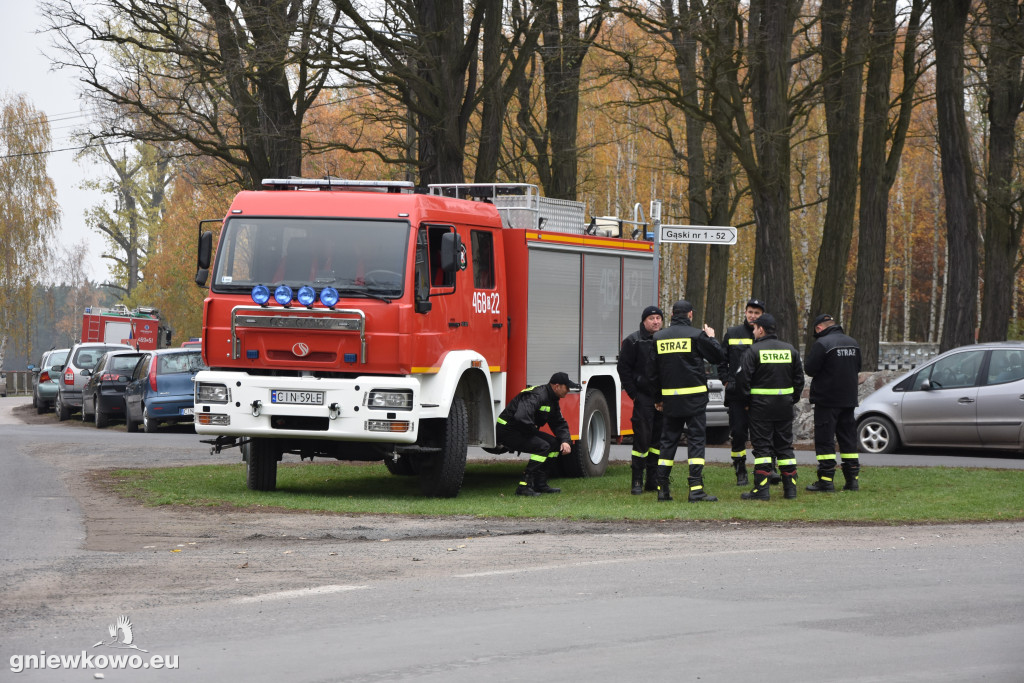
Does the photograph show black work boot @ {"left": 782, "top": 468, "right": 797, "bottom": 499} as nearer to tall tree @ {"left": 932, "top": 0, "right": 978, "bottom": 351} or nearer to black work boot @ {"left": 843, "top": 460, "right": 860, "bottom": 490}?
black work boot @ {"left": 843, "top": 460, "right": 860, "bottom": 490}

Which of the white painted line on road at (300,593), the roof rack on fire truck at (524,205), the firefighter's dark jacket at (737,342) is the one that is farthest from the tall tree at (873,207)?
the white painted line on road at (300,593)

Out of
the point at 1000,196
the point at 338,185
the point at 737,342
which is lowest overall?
the point at 737,342

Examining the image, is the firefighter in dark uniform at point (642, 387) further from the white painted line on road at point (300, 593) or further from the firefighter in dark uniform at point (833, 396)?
the white painted line on road at point (300, 593)

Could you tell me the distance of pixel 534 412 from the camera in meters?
14.0

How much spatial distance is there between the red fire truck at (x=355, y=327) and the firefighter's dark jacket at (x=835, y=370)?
332 centimetres

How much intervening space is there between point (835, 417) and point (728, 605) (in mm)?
6696

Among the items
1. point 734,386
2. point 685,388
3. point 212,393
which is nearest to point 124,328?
point 212,393

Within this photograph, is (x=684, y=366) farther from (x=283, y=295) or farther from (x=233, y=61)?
(x=233, y=61)

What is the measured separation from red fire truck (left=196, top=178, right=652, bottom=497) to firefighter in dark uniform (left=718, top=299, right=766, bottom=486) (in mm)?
2437

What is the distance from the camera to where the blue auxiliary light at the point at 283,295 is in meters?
12.6

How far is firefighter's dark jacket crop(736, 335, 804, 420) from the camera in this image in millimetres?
13273

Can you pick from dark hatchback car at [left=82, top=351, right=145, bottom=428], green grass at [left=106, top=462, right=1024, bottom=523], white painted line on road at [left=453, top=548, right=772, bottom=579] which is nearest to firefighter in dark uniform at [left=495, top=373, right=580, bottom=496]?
green grass at [left=106, top=462, right=1024, bottom=523]

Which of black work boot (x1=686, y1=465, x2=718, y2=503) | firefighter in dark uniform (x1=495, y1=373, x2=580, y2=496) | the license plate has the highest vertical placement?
the license plate

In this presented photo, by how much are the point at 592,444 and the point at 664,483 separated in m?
3.24
